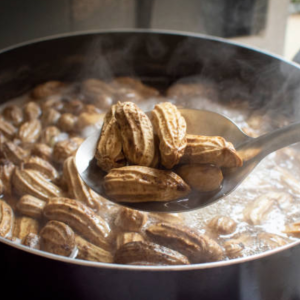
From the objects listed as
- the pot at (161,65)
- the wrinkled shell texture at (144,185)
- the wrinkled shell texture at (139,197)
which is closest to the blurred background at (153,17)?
the pot at (161,65)

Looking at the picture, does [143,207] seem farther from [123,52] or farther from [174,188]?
[123,52]

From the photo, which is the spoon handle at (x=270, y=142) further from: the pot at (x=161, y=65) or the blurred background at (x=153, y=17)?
the blurred background at (x=153, y=17)

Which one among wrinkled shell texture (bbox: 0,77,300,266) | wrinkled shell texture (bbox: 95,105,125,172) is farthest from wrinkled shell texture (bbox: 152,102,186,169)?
wrinkled shell texture (bbox: 95,105,125,172)

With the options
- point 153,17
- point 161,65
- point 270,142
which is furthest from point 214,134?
point 153,17

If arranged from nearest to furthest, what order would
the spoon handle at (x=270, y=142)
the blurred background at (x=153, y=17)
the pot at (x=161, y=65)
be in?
the spoon handle at (x=270, y=142)
the pot at (x=161, y=65)
the blurred background at (x=153, y=17)

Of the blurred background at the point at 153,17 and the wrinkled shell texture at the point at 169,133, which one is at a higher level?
the blurred background at the point at 153,17

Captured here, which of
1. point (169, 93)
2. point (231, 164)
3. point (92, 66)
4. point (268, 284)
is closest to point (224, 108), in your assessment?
point (169, 93)
